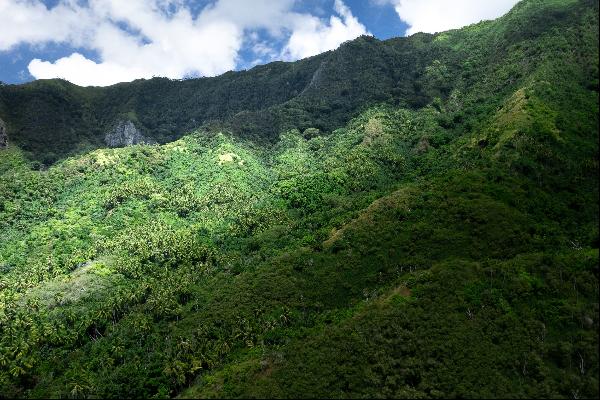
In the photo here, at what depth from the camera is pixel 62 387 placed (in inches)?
3693

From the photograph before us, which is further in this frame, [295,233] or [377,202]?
[295,233]

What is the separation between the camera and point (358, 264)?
10306 cm

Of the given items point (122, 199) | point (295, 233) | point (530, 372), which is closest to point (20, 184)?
point (122, 199)

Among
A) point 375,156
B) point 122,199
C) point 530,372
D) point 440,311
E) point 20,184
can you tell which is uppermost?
point 20,184

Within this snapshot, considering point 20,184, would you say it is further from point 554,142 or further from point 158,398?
point 554,142

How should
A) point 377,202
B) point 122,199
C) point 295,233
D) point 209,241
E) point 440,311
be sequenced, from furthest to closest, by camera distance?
point 122,199 → point 209,241 → point 295,233 → point 377,202 → point 440,311

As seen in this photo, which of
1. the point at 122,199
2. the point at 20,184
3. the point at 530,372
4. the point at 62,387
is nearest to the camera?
the point at 530,372

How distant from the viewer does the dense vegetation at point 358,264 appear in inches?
2908

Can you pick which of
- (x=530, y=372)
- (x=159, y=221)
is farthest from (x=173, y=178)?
(x=530, y=372)

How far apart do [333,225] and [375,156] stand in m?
47.9

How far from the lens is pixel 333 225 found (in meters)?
124

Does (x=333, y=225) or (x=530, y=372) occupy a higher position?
(x=333, y=225)

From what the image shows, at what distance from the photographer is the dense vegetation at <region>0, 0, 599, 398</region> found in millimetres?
73875

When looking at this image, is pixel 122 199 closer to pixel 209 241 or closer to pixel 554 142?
pixel 209 241
